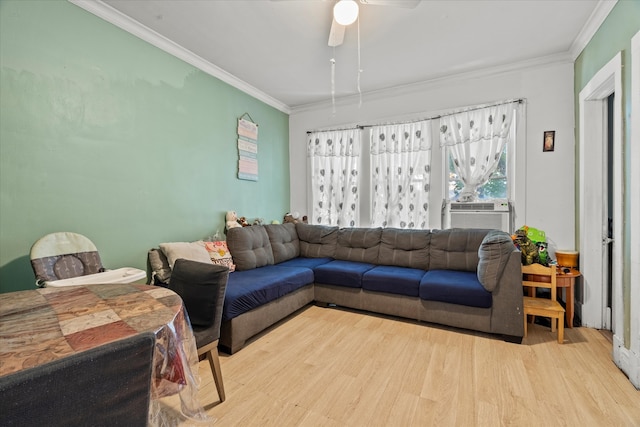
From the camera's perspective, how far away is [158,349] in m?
0.99

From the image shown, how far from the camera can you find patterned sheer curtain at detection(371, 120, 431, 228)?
3.76 meters

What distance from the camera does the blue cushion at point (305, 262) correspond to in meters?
3.48

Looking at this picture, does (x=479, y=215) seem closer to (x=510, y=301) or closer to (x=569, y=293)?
(x=569, y=293)

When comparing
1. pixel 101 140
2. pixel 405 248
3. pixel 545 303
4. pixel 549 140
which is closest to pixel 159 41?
pixel 101 140

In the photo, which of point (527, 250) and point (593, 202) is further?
point (527, 250)

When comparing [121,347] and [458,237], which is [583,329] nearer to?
[458,237]

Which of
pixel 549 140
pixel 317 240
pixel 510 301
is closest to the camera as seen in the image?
pixel 510 301

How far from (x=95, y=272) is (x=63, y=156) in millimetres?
905

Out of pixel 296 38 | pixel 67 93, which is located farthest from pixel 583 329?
pixel 67 93

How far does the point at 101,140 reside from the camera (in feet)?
7.57

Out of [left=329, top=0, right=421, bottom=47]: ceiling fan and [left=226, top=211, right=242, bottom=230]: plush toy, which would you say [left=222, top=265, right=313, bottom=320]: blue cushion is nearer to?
[left=226, top=211, right=242, bottom=230]: plush toy

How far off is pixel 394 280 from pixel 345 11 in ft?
7.83

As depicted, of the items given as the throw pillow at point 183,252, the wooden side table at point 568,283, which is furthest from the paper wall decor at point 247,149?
the wooden side table at point 568,283

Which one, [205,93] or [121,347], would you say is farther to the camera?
[205,93]
